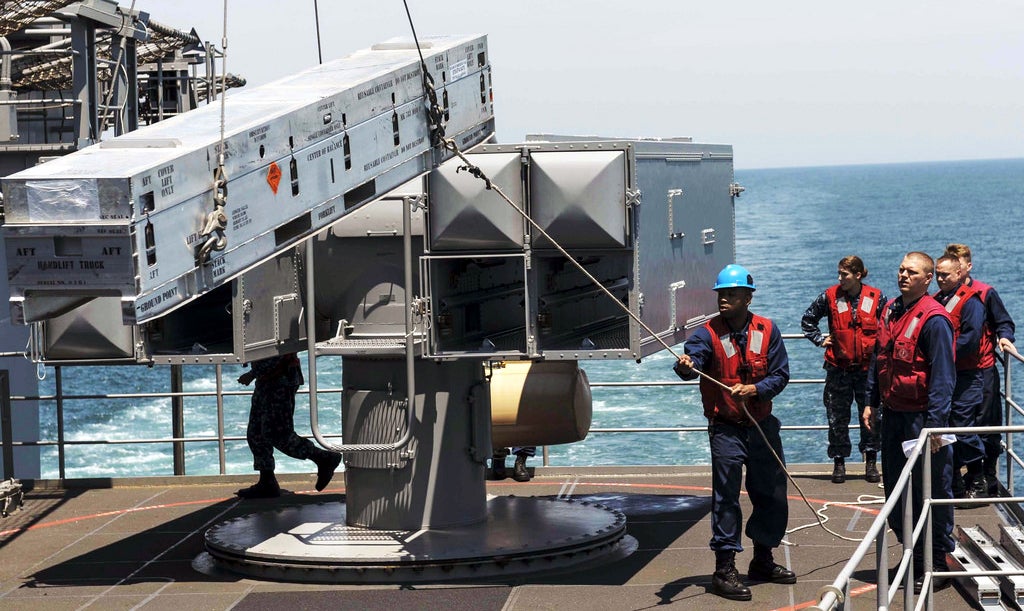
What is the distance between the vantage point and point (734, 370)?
29.1ft

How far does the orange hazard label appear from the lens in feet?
27.7

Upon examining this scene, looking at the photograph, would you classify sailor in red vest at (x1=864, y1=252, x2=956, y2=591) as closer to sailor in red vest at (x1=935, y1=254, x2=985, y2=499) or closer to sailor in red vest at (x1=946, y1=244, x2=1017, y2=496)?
sailor in red vest at (x1=935, y1=254, x2=985, y2=499)

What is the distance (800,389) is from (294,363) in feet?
109

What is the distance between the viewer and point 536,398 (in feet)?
37.1

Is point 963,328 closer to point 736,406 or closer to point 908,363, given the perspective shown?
point 908,363

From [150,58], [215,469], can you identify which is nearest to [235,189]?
[150,58]

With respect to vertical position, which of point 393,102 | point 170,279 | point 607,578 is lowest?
point 607,578

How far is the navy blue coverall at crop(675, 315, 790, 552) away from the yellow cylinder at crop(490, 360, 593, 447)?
7.35ft

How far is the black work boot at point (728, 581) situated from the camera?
8.88m

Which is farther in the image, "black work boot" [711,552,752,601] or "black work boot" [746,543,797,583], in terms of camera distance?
"black work boot" [746,543,797,583]

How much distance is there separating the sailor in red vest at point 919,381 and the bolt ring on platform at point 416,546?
6.91ft

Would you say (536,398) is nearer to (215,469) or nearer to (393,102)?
(393,102)

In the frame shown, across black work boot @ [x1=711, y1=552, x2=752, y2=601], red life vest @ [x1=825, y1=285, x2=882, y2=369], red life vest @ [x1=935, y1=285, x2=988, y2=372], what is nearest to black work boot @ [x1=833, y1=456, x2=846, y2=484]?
red life vest @ [x1=825, y1=285, x2=882, y2=369]

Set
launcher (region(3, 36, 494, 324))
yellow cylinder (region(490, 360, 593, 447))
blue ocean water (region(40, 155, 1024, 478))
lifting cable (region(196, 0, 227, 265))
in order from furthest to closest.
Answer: blue ocean water (region(40, 155, 1024, 478))
yellow cylinder (region(490, 360, 593, 447))
lifting cable (region(196, 0, 227, 265))
launcher (region(3, 36, 494, 324))
